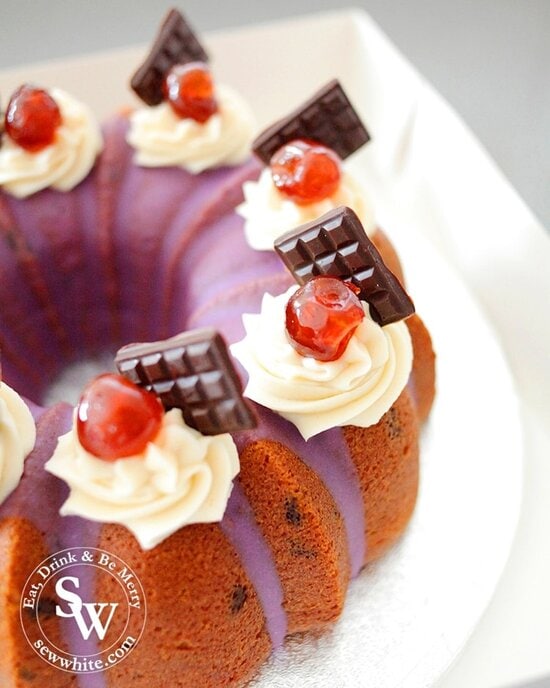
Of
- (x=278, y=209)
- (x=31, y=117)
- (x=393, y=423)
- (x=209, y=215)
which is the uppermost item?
(x=31, y=117)

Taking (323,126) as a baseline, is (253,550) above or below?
below

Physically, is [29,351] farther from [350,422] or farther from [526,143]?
[526,143]

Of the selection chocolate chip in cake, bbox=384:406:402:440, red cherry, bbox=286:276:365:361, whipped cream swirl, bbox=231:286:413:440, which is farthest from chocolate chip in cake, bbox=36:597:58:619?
chocolate chip in cake, bbox=384:406:402:440

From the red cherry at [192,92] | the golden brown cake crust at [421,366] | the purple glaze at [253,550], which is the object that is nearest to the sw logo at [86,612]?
the purple glaze at [253,550]

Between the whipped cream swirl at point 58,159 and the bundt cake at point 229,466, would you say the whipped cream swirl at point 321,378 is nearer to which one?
the bundt cake at point 229,466

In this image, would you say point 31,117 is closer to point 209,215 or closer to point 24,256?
point 24,256

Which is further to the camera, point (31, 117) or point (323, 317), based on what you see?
point (31, 117)

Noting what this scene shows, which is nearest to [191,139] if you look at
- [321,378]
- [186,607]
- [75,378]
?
[75,378]

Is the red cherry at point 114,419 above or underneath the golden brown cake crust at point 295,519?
above
